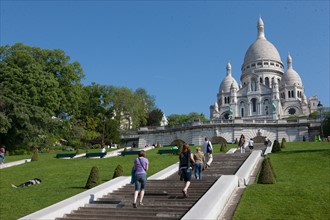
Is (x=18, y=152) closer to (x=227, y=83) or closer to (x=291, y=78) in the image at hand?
(x=227, y=83)

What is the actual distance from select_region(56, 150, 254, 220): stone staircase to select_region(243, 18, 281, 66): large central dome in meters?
106

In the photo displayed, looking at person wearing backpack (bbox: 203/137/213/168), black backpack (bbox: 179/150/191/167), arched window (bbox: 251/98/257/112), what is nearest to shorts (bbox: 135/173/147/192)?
black backpack (bbox: 179/150/191/167)

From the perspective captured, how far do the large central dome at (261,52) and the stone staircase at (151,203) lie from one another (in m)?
106

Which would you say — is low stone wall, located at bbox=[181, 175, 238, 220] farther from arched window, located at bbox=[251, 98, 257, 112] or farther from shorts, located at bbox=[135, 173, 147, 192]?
arched window, located at bbox=[251, 98, 257, 112]

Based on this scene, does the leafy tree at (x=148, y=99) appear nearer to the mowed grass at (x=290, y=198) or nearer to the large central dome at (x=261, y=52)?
the large central dome at (x=261, y=52)

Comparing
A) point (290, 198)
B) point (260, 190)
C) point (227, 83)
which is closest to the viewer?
point (290, 198)

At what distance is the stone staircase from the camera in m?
11.0

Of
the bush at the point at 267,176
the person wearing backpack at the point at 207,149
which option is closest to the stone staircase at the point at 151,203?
the bush at the point at 267,176

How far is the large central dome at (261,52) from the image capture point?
382ft

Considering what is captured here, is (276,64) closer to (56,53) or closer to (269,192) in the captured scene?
(56,53)

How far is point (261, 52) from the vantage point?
117125 mm

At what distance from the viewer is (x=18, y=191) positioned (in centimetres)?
1681

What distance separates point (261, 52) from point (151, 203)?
4351 inches

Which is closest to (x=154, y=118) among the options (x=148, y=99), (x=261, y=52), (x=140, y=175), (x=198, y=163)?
(x=148, y=99)
